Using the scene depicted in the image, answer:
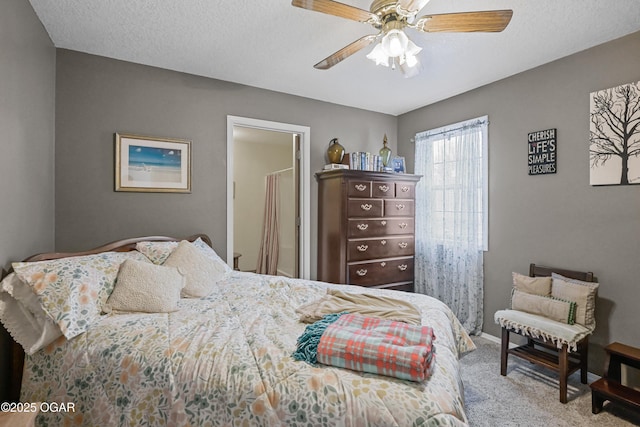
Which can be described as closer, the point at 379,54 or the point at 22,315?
the point at 22,315

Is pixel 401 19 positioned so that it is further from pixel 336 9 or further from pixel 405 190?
pixel 405 190

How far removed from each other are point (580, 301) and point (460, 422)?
199 cm

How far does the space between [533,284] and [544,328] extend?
423 mm

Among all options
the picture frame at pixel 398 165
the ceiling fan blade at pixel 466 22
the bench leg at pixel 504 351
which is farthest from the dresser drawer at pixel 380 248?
the ceiling fan blade at pixel 466 22

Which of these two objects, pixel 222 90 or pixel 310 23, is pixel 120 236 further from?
pixel 310 23

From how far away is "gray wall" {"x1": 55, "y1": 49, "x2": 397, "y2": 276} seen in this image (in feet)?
8.61

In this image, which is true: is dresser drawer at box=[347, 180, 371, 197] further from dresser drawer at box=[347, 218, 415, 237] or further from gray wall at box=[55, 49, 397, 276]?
gray wall at box=[55, 49, 397, 276]

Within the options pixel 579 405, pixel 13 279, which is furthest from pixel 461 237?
pixel 13 279

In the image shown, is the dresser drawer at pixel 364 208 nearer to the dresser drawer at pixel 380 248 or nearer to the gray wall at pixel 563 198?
the dresser drawer at pixel 380 248

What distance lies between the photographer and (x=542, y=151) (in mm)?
2855

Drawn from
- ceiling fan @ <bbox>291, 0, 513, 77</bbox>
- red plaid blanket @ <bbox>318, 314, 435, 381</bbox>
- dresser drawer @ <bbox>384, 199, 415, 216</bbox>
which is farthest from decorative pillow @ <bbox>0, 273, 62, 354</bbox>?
dresser drawer @ <bbox>384, 199, 415, 216</bbox>

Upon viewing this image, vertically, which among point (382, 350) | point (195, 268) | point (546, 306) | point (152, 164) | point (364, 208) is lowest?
point (546, 306)

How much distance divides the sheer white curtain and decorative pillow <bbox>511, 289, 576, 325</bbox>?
76cm

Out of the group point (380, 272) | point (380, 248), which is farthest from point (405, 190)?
point (380, 272)
